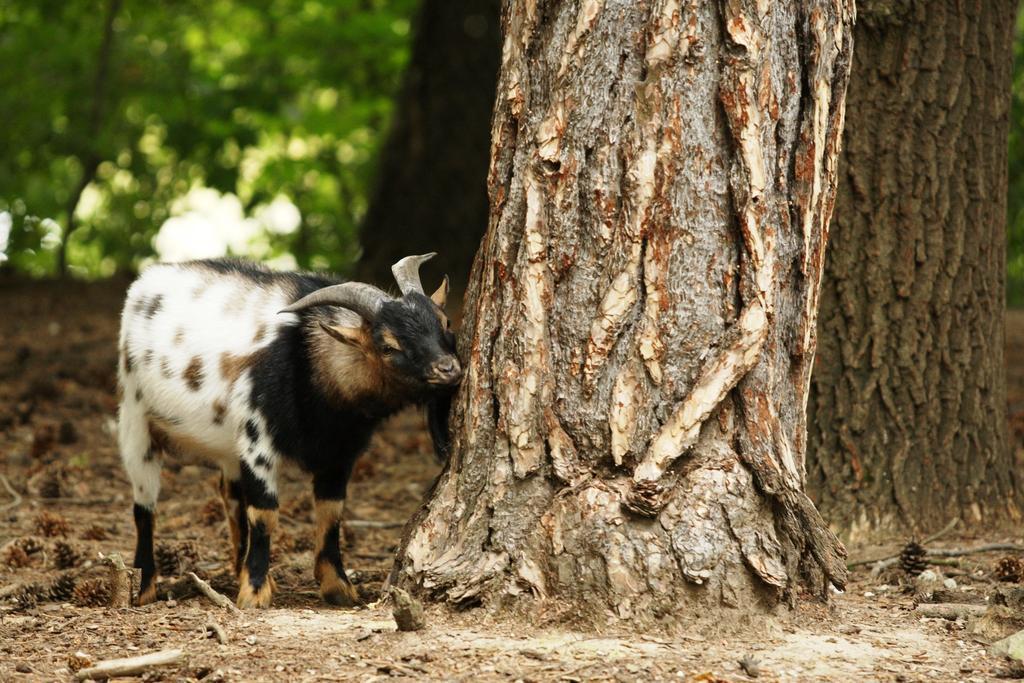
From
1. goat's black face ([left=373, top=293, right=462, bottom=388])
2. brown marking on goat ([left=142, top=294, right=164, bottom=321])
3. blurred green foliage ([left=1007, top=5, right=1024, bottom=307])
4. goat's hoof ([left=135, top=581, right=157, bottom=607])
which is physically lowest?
goat's hoof ([left=135, top=581, right=157, bottom=607])

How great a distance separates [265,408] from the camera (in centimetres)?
579

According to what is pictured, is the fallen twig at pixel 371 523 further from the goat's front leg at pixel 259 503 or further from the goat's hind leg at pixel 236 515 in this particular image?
the goat's front leg at pixel 259 503

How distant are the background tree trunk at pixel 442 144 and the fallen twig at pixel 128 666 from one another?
889cm

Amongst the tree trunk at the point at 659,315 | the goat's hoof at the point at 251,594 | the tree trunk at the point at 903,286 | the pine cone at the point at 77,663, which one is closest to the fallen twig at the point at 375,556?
the goat's hoof at the point at 251,594

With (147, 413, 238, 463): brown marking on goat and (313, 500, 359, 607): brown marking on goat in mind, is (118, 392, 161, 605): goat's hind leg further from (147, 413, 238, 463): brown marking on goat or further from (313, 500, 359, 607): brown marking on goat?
(313, 500, 359, 607): brown marking on goat

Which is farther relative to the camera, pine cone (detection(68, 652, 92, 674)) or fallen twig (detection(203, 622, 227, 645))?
fallen twig (detection(203, 622, 227, 645))

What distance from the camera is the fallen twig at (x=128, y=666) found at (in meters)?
4.17

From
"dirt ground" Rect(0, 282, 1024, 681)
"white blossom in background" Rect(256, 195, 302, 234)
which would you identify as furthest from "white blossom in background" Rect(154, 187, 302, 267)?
"dirt ground" Rect(0, 282, 1024, 681)

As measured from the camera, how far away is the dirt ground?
13.7ft

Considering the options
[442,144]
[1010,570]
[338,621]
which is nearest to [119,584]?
[338,621]

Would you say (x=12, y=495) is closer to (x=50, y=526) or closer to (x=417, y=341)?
Result: (x=50, y=526)

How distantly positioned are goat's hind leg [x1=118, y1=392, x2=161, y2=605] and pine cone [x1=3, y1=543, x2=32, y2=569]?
0.60 m

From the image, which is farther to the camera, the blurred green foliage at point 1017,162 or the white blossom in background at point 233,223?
the white blossom in background at point 233,223

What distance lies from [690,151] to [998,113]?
2.90m
